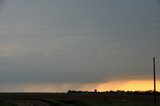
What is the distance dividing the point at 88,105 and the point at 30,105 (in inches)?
320

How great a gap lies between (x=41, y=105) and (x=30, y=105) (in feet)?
4.83

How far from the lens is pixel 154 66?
67.9 metres

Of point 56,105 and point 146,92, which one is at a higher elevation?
point 146,92

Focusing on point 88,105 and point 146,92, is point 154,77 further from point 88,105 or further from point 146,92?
point 146,92

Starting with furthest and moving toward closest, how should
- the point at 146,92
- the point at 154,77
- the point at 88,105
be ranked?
1. the point at 146,92
2. the point at 154,77
3. the point at 88,105

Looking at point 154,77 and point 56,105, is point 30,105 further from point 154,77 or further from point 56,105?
point 154,77

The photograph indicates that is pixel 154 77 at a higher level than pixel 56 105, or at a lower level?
higher

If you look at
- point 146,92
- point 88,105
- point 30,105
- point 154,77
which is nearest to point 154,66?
point 154,77

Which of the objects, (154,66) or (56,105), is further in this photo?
(154,66)

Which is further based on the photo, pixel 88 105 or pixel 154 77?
pixel 154 77

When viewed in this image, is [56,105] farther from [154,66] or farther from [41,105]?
[154,66]

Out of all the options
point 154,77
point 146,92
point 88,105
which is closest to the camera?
point 88,105

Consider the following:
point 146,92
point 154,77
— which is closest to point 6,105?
point 154,77

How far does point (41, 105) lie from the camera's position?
61781 millimetres
